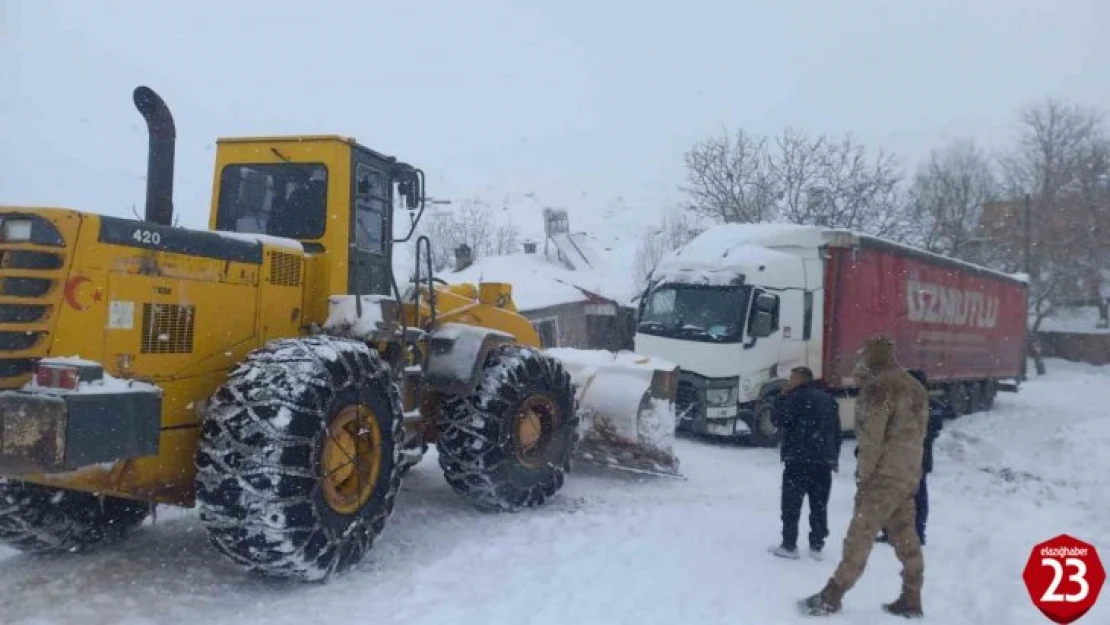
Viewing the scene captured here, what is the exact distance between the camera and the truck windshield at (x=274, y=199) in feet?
20.8

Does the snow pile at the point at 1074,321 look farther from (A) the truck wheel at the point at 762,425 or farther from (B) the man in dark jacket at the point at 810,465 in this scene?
(B) the man in dark jacket at the point at 810,465

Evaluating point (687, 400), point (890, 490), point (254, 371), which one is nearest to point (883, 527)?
point (890, 490)

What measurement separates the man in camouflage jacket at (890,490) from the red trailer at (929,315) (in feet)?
28.9

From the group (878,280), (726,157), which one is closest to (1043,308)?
(726,157)

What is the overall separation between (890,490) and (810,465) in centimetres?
150

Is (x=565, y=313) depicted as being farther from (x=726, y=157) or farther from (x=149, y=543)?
(x=149, y=543)

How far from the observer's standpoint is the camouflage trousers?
4949 millimetres

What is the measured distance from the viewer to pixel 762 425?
13.1 m

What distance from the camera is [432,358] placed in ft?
23.5

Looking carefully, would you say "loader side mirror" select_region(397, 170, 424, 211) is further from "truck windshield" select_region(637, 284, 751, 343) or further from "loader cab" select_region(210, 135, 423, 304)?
"truck windshield" select_region(637, 284, 751, 343)

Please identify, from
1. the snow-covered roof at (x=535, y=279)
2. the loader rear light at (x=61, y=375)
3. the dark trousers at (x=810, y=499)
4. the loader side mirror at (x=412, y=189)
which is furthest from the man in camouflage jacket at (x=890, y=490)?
the snow-covered roof at (x=535, y=279)

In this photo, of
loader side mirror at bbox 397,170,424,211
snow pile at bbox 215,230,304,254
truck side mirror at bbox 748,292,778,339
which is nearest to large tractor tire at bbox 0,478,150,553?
snow pile at bbox 215,230,304,254

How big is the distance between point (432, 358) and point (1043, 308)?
153ft

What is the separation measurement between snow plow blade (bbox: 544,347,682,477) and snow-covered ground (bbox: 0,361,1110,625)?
238 mm
